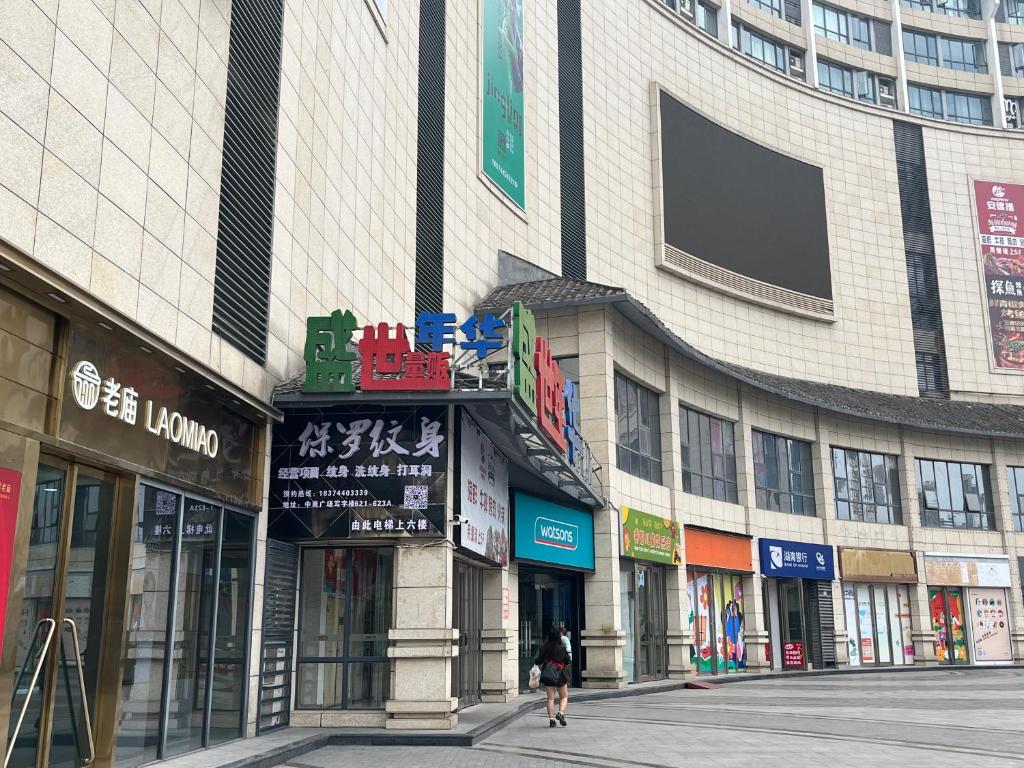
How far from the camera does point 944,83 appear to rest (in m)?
47.6

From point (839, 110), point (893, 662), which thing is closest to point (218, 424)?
point (893, 662)

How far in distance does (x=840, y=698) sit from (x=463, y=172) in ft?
51.1

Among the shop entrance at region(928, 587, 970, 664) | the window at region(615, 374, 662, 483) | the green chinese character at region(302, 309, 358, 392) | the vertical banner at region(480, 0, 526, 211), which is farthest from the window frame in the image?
the shop entrance at region(928, 587, 970, 664)

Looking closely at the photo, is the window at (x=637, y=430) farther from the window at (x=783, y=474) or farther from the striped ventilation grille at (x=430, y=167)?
the striped ventilation grille at (x=430, y=167)

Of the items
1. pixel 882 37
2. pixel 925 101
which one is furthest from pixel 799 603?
pixel 882 37

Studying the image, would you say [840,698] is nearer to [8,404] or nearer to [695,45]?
[8,404]

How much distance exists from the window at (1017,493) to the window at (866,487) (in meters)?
5.49

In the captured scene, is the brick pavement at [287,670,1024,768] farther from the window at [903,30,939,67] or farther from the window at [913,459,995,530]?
the window at [903,30,939,67]

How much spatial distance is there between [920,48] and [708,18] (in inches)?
523

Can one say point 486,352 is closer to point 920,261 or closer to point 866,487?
point 866,487

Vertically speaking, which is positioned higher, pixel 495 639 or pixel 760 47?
pixel 760 47

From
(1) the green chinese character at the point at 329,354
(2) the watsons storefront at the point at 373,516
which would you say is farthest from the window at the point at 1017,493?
(1) the green chinese character at the point at 329,354

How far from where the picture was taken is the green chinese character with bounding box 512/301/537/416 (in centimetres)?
1476

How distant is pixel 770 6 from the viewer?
44688 millimetres
